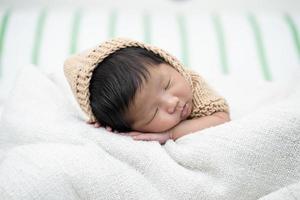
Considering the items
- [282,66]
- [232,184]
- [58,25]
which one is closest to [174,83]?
[232,184]

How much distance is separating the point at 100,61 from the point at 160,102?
0.14 metres

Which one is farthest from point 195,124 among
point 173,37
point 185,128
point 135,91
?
point 173,37

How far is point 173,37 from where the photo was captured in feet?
5.24

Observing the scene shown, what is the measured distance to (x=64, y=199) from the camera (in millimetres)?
774

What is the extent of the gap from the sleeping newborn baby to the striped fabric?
20.6 inches

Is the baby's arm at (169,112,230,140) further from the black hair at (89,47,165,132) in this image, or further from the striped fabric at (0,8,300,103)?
the striped fabric at (0,8,300,103)

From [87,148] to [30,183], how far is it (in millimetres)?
125

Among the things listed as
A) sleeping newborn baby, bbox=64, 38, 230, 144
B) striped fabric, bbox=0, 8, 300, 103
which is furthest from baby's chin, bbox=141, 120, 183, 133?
striped fabric, bbox=0, 8, 300, 103

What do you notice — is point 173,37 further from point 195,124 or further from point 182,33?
point 195,124

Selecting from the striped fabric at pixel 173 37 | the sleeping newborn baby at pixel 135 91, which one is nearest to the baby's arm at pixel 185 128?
the sleeping newborn baby at pixel 135 91

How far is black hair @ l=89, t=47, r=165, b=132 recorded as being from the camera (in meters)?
0.90

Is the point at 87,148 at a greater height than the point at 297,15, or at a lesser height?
lesser

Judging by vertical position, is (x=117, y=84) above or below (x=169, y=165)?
above

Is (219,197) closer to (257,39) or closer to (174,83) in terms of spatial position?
(174,83)
